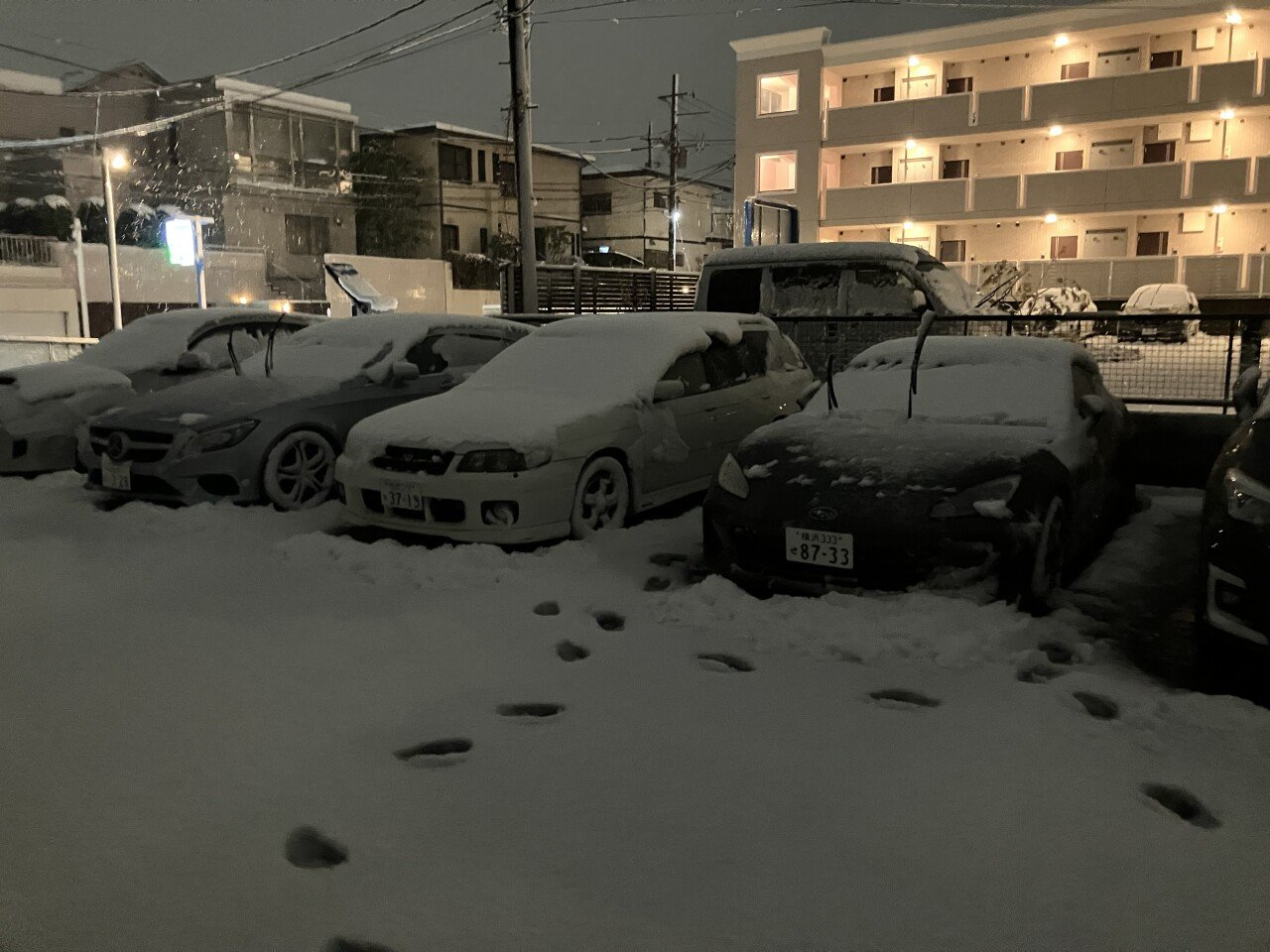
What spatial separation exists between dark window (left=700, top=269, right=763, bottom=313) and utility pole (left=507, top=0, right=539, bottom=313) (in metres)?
5.71

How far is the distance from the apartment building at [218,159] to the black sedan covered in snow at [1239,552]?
28.3 m

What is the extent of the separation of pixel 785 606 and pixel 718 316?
3152 mm

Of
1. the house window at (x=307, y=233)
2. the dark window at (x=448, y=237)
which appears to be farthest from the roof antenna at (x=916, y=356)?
the dark window at (x=448, y=237)

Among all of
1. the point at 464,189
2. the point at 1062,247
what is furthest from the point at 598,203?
the point at 1062,247

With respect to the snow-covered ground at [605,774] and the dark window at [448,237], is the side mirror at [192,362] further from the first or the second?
the dark window at [448,237]

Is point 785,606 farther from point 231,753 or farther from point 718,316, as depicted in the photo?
point 718,316

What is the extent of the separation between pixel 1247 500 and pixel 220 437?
5.78 meters

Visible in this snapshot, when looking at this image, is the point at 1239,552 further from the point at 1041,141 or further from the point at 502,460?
the point at 1041,141

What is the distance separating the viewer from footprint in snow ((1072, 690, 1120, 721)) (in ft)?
10.7

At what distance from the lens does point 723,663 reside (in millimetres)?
3781

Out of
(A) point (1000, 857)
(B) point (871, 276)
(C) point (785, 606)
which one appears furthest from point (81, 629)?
(B) point (871, 276)

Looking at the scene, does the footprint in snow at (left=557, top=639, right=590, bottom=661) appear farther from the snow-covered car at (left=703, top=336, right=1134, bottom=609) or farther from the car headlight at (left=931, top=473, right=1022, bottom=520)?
the car headlight at (left=931, top=473, right=1022, bottom=520)

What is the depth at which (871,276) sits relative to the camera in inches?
356

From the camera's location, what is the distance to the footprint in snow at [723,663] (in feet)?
12.2
